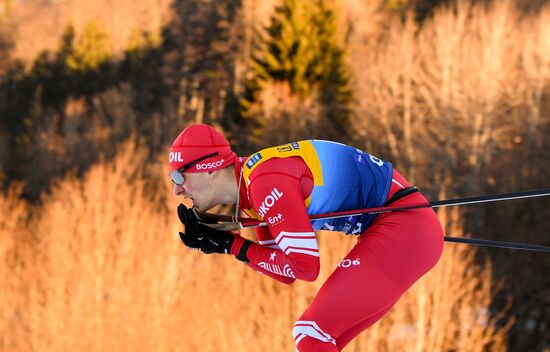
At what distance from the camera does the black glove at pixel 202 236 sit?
11.4 feet

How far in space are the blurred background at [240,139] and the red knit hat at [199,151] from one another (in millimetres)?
7262

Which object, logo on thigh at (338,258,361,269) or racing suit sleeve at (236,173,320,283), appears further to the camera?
logo on thigh at (338,258,361,269)

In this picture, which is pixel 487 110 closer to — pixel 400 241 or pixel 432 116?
pixel 432 116

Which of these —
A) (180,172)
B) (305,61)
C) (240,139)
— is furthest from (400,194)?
(240,139)

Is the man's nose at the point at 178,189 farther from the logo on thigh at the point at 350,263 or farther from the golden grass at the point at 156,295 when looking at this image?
the golden grass at the point at 156,295

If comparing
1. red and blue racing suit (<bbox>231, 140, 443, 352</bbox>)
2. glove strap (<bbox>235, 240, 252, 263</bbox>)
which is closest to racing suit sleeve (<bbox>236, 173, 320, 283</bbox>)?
red and blue racing suit (<bbox>231, 140, 443, 352</bbox>)

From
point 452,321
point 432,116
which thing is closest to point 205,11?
point 432,116

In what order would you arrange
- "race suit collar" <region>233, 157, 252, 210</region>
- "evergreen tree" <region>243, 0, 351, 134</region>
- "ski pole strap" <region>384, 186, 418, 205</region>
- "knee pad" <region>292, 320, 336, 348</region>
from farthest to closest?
"evergreen tree" <region>243, 0, 351, 134</region> → "ski pole strap" <region>384, 186, 418, 205</region> → "race suit collar" <region>233, 157, 252, 210</region> → "knee pad" <region>292, 320, 336, 348</region>

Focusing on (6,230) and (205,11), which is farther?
(205,11)

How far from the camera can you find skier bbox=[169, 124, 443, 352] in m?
3.14

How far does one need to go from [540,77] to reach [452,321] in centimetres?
1604

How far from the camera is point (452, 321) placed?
478 inches

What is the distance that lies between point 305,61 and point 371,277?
91.4 ft

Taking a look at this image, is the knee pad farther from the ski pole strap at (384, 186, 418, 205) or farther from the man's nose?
the man's nose
